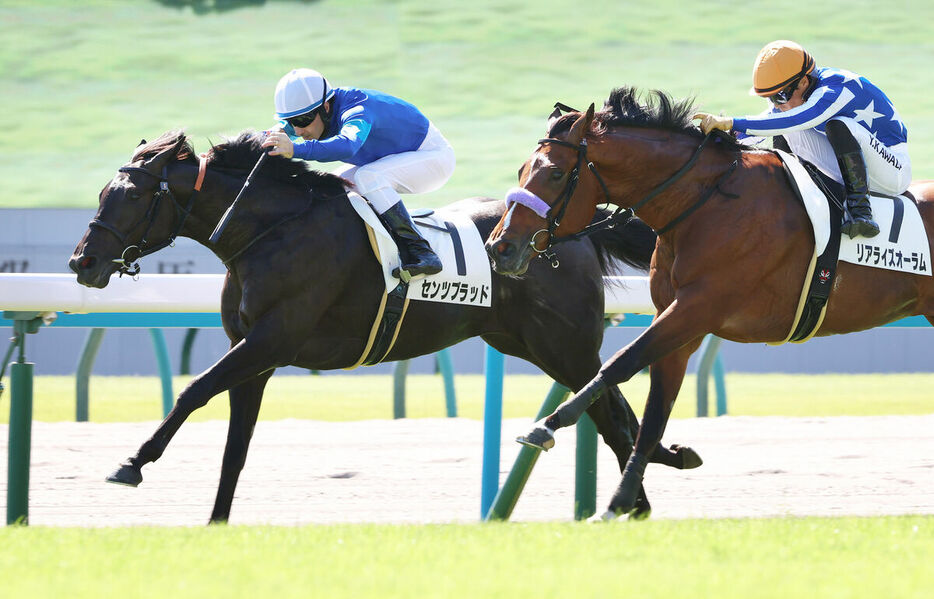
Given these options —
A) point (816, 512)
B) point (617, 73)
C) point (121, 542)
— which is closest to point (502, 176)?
point (617, 73)

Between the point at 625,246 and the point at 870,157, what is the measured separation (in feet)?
4.24

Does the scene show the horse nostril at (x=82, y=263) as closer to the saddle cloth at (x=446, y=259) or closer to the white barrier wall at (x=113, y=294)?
the white barrier wall at (x=113, y=294)

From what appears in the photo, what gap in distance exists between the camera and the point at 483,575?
295cm

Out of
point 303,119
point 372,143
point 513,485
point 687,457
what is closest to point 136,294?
point 303,119

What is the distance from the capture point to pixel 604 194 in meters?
4.48

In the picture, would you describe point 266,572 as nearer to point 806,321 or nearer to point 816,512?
point 806,321

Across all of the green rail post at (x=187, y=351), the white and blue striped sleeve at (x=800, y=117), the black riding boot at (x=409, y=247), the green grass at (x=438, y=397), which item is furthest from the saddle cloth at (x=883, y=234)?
the green rail post at (x=187, y=351)

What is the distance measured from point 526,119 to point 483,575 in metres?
17.2

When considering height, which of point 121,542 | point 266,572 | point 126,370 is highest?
point 266,572

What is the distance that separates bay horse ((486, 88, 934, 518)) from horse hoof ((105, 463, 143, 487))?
1.45m

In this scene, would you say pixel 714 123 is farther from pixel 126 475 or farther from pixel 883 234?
pixel 126 475

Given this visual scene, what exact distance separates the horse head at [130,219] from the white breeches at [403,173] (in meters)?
0.75

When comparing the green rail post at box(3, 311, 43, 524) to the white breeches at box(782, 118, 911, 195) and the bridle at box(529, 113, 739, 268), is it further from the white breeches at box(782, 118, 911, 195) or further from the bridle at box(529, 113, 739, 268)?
the white breeches at box(782, 118, 911, 195)

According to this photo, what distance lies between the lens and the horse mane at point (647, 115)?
453 cm
